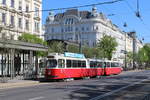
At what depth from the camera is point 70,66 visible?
3781 centimetres

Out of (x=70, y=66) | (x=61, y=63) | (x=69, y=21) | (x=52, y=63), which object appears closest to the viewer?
(x=52, y=63)

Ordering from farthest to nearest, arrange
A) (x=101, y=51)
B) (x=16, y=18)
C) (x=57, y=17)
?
(x=57, y=17) < (x=101, y=51) < (x=16, y=18)

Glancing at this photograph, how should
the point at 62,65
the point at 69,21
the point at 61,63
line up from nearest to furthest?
the point at 61,63 → the point at 62,65 → the point at 69,21

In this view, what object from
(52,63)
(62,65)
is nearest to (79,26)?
(62,65)

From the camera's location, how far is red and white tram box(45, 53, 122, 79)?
3538 cm

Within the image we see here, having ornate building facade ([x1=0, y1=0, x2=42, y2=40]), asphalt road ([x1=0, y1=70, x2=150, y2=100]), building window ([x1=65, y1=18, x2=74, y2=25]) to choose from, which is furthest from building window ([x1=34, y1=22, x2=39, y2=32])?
building window ([x1=65, y1=18, x2=74, y2=25])

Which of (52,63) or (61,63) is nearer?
(52,63)

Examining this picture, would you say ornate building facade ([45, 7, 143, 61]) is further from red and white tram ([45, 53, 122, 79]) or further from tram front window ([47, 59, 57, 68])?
tram front window ([47, 59, 57, 68])

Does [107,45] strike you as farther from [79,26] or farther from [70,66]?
[70,66]

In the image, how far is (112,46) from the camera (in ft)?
285

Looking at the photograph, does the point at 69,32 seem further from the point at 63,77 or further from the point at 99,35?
the point at 63,77

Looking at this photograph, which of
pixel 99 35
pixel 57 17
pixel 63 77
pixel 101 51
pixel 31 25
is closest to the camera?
pixel 63 77

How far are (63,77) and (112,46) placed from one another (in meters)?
51.8

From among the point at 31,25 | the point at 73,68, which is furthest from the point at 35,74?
the point at 31,25
